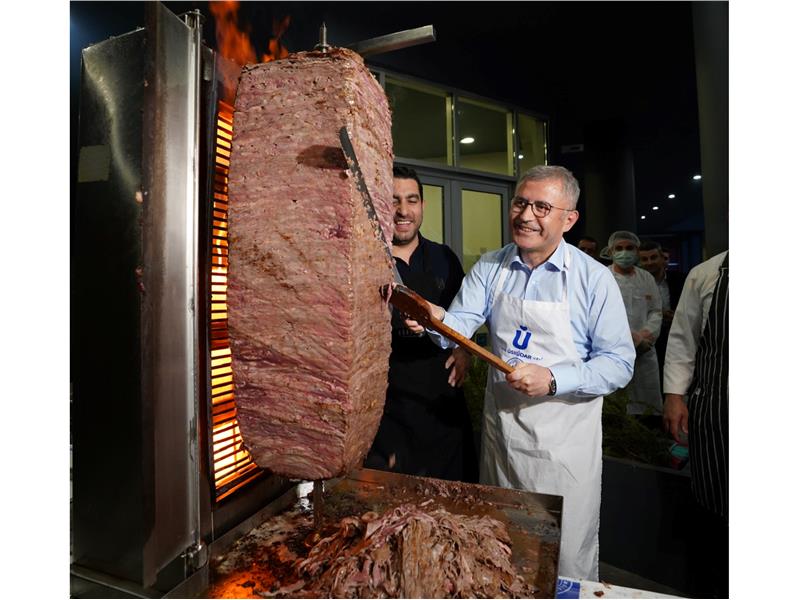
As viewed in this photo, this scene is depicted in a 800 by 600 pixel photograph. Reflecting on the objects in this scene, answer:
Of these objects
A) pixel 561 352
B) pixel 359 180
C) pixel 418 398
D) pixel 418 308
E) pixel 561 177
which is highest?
pixel 561 177

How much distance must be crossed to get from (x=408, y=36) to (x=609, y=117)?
26.8 feet

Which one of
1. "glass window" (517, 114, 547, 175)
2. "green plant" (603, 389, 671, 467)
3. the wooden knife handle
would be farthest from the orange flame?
"glass window" (517, 114, 547, 175)

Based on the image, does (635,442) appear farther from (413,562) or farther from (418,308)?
(413,562)

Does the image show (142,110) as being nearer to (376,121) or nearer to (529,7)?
(376,121)

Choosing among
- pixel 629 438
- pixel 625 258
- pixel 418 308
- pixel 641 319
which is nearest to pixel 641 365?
pixel 641 319

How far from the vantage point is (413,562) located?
1.21 meters

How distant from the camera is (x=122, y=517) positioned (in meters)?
1.25

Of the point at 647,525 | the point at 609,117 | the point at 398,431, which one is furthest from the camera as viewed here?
the point at 609,117

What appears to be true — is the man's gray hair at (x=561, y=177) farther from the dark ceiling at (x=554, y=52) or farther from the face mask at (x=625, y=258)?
the face mask at (x=625, y=258)

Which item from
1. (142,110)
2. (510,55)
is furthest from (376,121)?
(510,55)

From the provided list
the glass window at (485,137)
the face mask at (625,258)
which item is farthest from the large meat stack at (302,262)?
the glass window at (485,137)

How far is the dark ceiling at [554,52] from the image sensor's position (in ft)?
16.7

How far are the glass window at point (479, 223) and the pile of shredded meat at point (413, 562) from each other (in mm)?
6081

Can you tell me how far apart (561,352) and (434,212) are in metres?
4.92
